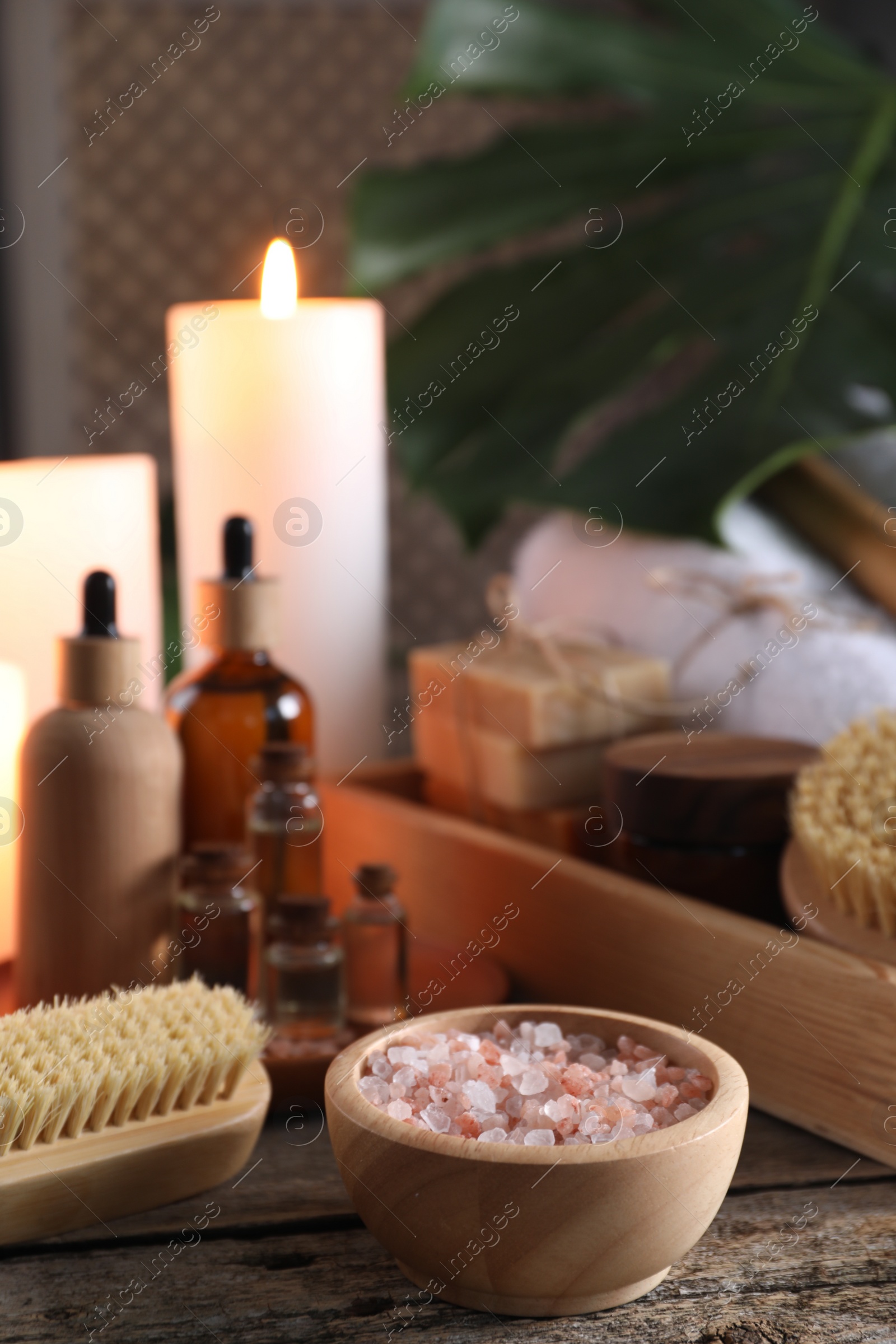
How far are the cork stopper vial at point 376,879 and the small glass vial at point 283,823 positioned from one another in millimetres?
41

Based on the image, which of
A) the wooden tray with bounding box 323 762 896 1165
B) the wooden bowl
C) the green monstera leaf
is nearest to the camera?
the wooden bowl

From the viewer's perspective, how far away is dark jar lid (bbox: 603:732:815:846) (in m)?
0.57

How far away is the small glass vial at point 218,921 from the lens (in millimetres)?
552

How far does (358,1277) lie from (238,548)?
34 cm

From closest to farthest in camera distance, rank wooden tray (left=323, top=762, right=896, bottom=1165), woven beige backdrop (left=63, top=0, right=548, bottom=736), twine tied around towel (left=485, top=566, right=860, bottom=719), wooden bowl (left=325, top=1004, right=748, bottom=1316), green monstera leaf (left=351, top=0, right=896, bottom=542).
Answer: wooden bowl (left=325, top=1004, right=748, bottom=1316) → wooden tray (left=323, top=762, right=896, bottom=1165) → twine tied around towel (left=485, top=566, right=860, bottom=719) → green monstera leaf (left=351, top=0, right=896, bottom=542) → woven beige backdrop (left=63, top=0, right=548, bottom=736)

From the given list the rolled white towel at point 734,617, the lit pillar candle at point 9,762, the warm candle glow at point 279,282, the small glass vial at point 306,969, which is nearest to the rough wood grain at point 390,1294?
the small glass vial at point 306,969

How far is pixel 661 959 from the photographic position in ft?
1.79

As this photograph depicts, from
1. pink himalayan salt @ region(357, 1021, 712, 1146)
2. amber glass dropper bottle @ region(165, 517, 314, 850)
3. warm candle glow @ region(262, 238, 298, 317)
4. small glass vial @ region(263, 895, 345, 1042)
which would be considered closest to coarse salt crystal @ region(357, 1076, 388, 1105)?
pink himalayan salt @ region(357, 1021, 712, 1146)

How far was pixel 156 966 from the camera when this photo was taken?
556 millimetres

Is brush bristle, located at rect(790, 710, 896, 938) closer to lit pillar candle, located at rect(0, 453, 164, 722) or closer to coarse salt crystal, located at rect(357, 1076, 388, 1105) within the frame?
coarse salt crystal, located at rect(357, 1076, 388, 1105)

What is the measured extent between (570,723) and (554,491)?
0.22 m

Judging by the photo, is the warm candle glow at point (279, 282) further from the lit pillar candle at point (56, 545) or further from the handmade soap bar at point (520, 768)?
the handmade soap bar at point (520, 768)

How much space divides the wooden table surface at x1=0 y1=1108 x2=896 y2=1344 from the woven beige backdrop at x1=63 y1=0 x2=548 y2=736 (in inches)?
41.7

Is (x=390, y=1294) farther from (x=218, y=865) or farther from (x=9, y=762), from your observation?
(x=9, y=762)
